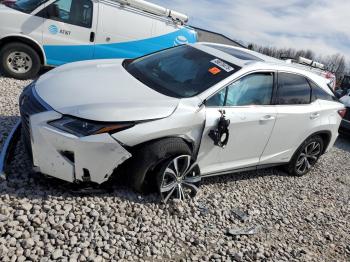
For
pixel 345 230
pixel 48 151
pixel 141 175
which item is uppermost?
pixel 48 151

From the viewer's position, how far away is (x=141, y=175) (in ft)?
12.3

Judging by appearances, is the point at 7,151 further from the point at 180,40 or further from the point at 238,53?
the point at 180,40

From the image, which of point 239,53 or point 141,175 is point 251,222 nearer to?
point 141,175

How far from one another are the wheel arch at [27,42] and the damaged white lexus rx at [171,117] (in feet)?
10.9

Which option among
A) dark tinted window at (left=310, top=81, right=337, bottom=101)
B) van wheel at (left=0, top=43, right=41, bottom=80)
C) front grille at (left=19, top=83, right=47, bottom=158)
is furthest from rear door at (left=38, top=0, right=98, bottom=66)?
dark tinted window at (left=310, top=81, right=337, bottom=101)

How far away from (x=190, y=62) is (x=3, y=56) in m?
4.45

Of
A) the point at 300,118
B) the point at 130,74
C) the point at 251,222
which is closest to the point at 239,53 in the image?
the point at 300,118

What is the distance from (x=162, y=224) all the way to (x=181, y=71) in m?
1.90

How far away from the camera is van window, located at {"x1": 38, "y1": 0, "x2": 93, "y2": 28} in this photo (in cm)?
768

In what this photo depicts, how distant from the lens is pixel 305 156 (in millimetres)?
5902

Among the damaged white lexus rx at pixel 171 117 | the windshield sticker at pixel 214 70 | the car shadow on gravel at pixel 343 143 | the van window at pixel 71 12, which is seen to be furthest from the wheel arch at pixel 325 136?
the van window at pixel 71 12

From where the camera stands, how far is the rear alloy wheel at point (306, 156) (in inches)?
225

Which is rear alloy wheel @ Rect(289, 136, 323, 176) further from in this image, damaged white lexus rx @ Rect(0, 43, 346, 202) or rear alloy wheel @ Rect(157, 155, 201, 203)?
rear alloy wheel @ Rect(157, 155, 201, 203)

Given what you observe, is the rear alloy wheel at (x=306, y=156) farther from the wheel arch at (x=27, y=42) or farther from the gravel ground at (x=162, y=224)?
the wheel arch at (x=27, y=42)
